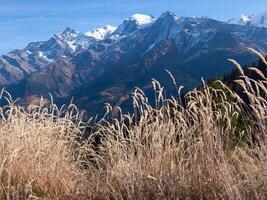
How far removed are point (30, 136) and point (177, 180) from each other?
2325mm

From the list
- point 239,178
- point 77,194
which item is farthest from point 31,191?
point 239,178

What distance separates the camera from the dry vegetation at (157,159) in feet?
15.8

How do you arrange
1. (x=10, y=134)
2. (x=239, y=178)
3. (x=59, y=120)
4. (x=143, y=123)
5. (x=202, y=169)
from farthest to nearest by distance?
(x=59, y=120)
(x=10, y=134)
(x=143, y=123)
(x=202, y=169)
(x=239, y=178)

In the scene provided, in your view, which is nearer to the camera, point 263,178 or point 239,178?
point 263,178

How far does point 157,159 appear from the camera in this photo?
5395mm

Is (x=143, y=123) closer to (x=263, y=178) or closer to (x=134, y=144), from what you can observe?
(x=134, y=144)

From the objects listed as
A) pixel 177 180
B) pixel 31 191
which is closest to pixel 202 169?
pixel 177 180

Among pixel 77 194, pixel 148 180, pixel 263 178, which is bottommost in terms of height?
pixel 77 194

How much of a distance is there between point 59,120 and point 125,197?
2318mm

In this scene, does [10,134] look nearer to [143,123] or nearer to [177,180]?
[143,123]

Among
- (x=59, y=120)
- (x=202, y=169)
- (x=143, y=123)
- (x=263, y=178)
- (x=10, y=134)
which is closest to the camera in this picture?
(x=263, y=178)

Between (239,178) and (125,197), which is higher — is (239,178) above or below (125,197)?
above

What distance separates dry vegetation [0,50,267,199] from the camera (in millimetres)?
4828

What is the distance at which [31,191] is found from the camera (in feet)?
18.1
